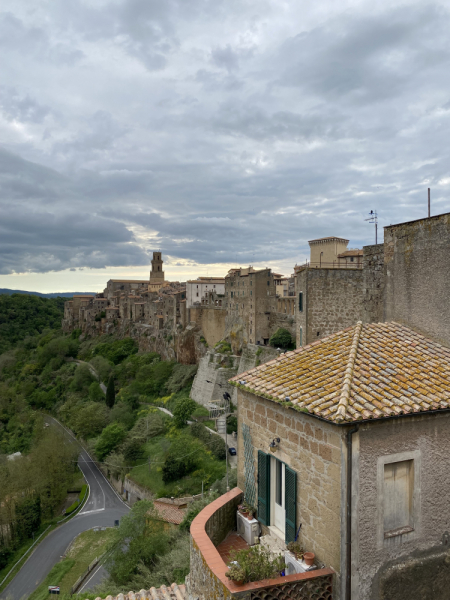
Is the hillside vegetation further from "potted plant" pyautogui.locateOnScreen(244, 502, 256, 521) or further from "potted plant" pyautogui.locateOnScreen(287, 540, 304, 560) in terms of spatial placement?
"potted plant" pyautogui.locateOnScreen(287, 540, 304, 560)

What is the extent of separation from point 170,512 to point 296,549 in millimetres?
23919

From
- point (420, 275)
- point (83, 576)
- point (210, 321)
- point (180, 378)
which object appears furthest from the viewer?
point (210, 321)

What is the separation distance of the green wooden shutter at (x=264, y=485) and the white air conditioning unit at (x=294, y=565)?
0.92 metres

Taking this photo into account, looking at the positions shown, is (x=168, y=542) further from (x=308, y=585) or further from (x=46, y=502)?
(x=308, y=585)

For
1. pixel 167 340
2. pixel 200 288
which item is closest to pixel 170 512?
pixel 167 340

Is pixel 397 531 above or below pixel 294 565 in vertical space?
above

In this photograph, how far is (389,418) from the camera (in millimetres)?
5117

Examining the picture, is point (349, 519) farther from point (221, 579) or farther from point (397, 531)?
point (221, 579)

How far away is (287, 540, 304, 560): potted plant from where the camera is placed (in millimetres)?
5504

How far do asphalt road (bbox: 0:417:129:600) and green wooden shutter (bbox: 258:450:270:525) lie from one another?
24129 mm

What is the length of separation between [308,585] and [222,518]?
232cm

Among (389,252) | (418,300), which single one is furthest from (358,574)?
(389,252)

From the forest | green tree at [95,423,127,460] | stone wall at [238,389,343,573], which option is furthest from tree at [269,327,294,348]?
stone wall at [238,389,343,573]

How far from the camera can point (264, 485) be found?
6.59m
